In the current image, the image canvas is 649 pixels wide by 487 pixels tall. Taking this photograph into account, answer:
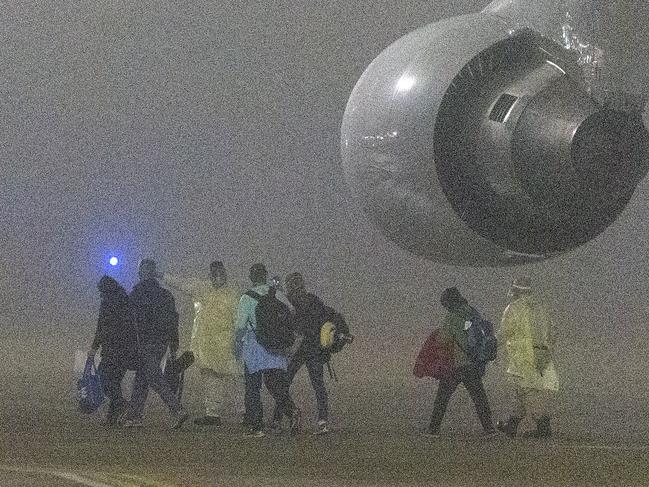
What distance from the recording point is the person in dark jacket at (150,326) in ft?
47.7

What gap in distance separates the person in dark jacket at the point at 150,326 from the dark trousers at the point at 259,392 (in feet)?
2.70

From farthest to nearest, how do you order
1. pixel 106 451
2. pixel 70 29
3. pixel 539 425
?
1. pixel 70 29
2. pixel 539 425
3. pixel 106 451

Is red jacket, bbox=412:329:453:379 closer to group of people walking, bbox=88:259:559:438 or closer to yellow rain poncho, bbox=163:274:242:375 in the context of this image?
group of people walking, bbox=88:259:559:438

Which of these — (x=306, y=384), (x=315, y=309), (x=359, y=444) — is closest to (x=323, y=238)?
(x=306, y=384)

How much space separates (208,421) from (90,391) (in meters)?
1.00

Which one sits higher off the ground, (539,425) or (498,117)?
(498,117)

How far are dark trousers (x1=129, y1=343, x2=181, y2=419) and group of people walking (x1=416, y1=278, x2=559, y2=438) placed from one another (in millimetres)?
1856

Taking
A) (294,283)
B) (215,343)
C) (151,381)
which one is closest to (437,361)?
(294,283)

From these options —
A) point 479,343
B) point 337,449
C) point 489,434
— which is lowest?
point 337,449

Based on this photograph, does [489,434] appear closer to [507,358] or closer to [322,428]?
[507,358]

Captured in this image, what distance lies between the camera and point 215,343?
1494 cm

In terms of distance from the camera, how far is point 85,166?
22.9 meters

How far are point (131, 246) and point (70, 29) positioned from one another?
8.61 feet

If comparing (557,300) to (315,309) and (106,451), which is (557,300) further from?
(106,451)
